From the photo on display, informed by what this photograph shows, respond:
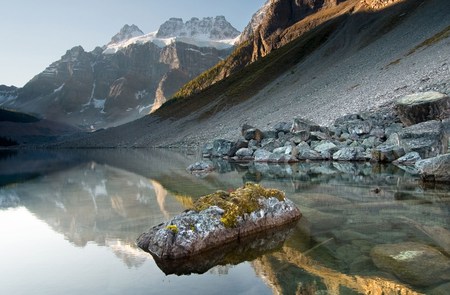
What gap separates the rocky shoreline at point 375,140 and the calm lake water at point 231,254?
7061 mm

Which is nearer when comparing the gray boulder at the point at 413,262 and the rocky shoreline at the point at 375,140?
the gray boulder at the point at 413,262

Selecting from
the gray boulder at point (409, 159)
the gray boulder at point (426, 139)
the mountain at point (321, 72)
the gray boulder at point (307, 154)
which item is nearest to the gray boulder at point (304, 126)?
the gray boulder at point (307, 154)

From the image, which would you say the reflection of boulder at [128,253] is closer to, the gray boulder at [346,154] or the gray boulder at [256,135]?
the gray boulder at [346,154]

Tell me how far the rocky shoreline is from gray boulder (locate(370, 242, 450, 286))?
12.1m

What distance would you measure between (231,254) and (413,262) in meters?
4.15

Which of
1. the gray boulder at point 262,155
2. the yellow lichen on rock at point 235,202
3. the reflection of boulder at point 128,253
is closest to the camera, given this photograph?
the reflection of boulder at point 128,253

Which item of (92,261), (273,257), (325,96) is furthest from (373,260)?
(325,96)

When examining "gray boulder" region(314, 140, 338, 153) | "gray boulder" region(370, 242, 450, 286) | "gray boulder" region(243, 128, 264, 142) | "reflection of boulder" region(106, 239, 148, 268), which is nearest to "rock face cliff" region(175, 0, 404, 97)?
"gray boulder" region(243, 128, 264, 142)

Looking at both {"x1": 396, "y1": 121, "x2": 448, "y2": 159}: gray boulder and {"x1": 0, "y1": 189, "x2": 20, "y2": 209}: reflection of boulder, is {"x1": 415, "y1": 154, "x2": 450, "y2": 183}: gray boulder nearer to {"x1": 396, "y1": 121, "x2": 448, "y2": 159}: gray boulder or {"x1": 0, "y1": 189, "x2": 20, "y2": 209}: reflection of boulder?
{"x1": 396, "y1": 121, "x2": 448, "y2": 159}: gray boulder

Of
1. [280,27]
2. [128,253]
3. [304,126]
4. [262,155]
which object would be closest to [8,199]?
[128,253]

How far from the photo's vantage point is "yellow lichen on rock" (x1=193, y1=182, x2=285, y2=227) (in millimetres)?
10867

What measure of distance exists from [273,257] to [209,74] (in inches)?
6893

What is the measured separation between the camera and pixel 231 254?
9.59 m

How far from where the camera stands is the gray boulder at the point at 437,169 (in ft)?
63.2
